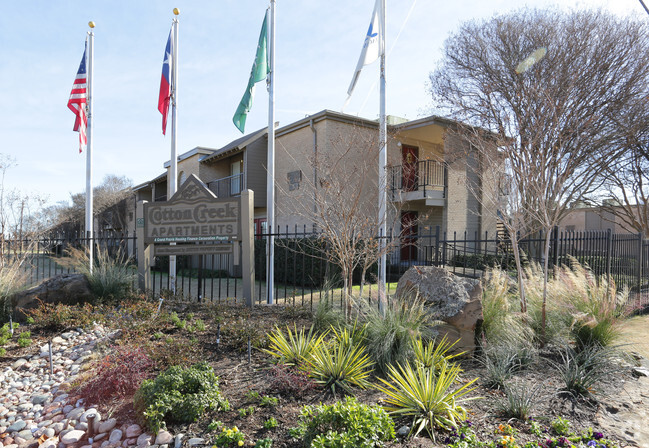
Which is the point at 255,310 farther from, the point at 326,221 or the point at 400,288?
the point at 400,288

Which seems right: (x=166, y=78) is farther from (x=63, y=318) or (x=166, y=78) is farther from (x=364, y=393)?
(x=364, y=393)

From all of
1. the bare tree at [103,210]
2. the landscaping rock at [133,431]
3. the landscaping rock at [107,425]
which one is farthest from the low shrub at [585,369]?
the bare tree at [103,210]

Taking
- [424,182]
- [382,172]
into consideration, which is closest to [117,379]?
[382,172]

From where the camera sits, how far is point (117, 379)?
13.3ft

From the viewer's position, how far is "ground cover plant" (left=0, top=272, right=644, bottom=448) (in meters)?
3.19

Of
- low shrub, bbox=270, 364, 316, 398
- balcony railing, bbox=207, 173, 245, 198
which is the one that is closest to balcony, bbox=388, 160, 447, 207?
balcony railing, bbox=207, 173, 245, 198

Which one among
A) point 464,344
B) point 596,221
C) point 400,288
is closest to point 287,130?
point 400,288

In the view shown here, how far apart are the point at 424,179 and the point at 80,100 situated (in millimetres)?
12342

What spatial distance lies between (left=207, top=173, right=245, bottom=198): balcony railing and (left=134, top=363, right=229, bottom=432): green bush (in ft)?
53.9

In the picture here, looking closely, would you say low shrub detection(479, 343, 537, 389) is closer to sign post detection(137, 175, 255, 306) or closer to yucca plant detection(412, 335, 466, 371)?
yucca plant detection(412, 335, 466, 371)

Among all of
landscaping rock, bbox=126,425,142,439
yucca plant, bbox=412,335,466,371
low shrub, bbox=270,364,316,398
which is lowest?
landscaping rock, bbox=126,425,142,439

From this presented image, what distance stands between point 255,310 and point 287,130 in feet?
38.0

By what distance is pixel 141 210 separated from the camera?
8484 millimetres

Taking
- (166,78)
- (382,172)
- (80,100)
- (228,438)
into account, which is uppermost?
(166,78)
